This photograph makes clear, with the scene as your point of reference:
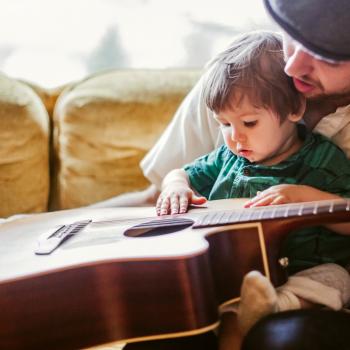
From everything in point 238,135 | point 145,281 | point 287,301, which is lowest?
point 287,301

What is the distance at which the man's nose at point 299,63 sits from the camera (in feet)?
3.13

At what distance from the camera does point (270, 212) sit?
96cm

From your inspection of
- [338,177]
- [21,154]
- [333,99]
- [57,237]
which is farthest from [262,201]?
[21,154]

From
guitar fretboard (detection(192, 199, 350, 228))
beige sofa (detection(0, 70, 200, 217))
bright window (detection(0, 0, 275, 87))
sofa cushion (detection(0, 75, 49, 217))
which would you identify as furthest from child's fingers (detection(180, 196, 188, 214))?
bright window (detection(0, 0, 275, 87))

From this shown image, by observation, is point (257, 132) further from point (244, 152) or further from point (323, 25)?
point (323, 25)

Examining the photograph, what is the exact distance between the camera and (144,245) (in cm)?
95

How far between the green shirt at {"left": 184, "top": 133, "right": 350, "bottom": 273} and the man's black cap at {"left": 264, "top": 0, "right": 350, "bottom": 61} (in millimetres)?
312

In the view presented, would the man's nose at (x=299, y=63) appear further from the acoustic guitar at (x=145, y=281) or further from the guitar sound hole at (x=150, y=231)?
the guitar sound hole at (x=150, y=231)

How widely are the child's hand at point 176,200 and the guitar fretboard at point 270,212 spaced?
0.40 ft

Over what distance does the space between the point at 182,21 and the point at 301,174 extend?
49.0 inches

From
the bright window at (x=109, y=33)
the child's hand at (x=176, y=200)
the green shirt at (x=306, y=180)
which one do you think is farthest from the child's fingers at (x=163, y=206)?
the bright window at (x=109, y=33)

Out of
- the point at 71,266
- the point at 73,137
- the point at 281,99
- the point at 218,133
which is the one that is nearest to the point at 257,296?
the point at 71,266

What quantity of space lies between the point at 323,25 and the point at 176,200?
0.49 metres

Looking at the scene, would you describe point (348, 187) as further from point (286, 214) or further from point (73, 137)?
point (73, 137)
